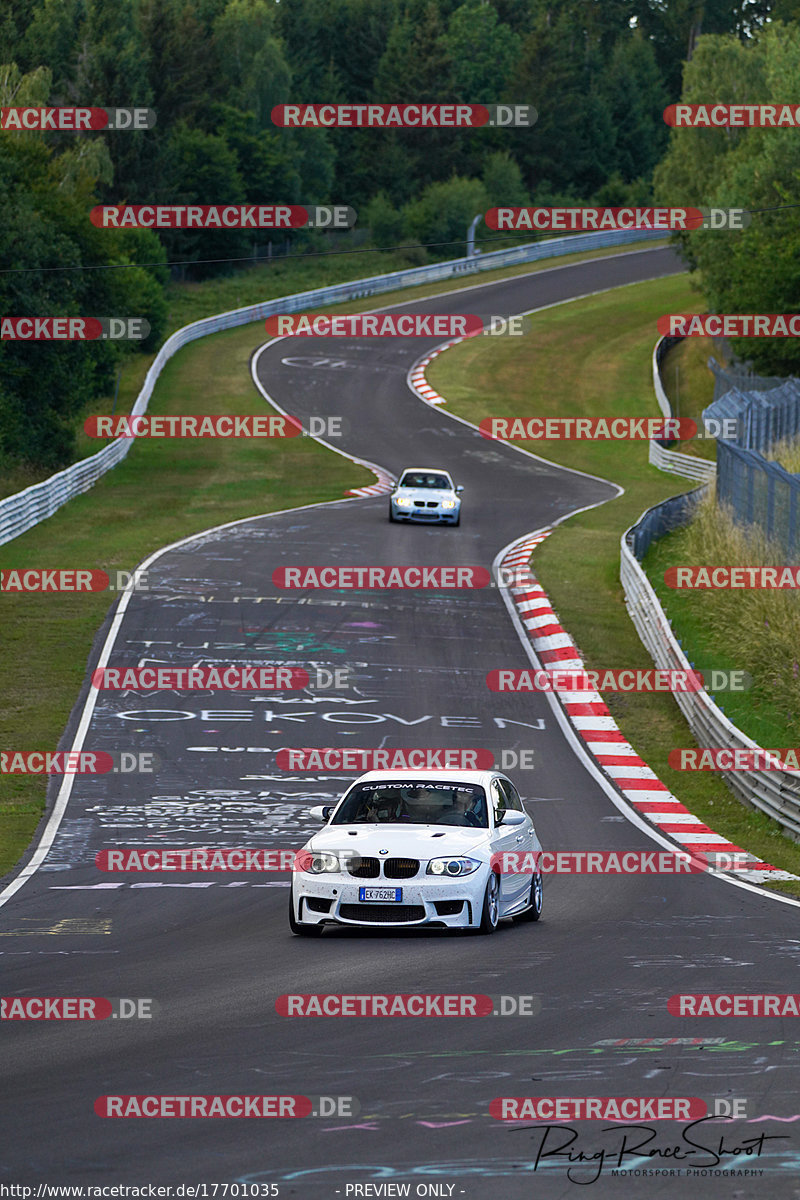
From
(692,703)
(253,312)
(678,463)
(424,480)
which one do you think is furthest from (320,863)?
(253,312)

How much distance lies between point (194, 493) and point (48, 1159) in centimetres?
3876

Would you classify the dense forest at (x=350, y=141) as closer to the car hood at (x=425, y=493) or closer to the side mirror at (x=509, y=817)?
the car hood at (x=425, y=493)

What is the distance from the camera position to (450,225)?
10150 centimetres

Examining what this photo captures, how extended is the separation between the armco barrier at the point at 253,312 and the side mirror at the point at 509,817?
24.1m

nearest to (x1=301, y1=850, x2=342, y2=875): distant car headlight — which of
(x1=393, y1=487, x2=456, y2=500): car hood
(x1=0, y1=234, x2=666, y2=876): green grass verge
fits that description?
(x1=0, y1=234, x2=666, y2=876): green grass verge

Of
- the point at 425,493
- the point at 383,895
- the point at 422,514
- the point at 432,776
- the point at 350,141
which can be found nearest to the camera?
the point at 383,895

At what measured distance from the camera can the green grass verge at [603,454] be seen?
21.1 meters

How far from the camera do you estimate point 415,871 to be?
11.8m

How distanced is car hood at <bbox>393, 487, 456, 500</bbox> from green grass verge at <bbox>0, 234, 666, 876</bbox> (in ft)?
14.4

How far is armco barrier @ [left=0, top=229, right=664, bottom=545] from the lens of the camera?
3797 centimetres

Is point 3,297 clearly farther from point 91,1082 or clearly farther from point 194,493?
point 91,1082

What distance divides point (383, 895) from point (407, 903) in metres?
0.19

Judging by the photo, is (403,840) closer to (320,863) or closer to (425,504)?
(320,863)

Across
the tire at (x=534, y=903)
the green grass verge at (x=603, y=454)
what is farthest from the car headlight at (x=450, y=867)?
the green grass verge at (x=603, y=454)
